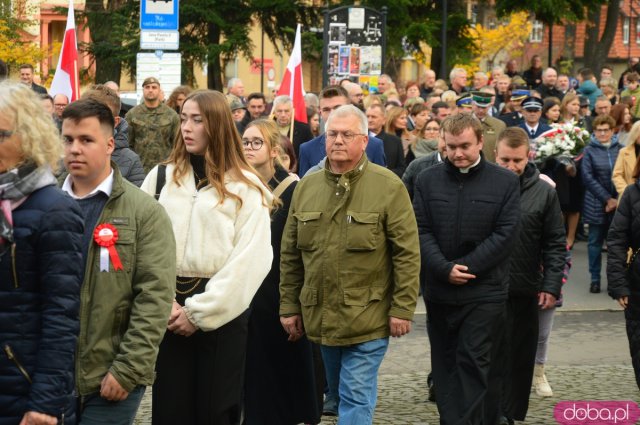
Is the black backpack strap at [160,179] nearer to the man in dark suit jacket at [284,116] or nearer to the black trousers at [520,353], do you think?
the black trousers at [520,353]

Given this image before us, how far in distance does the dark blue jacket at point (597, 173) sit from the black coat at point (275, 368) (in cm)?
822

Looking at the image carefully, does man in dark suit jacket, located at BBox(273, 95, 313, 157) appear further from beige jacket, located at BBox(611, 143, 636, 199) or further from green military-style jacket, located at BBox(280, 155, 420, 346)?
green military-style jacket, located at BBox(280, 155, 420, 346)

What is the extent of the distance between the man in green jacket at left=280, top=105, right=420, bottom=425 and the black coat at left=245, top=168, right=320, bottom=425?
0.57 meters

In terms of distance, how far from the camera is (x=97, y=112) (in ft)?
17.1

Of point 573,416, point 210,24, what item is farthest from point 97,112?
point 210,24

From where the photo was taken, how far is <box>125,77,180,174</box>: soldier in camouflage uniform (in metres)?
13.9

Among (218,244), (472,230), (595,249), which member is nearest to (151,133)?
(595,249)

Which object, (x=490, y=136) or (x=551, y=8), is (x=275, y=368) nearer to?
(x=490, y=136)

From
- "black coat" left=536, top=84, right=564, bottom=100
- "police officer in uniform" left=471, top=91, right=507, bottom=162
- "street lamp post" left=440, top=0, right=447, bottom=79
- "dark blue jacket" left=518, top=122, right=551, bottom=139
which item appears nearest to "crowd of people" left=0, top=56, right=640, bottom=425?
"police officer in uniform" left=471, top=91, right=507, bottom=162

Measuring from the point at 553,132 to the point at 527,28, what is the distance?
49.5 meters

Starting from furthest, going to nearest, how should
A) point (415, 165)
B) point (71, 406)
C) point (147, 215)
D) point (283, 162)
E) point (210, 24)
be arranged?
point (210, 24), point (415, 165), point (283, 162), point (147, 215), point (71, 406)

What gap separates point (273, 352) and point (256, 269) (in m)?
1.48

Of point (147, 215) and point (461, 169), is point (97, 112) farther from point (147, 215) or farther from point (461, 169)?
point (461, 169)
